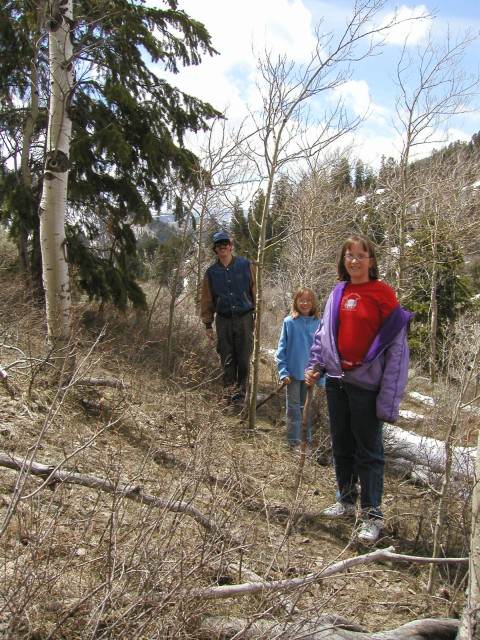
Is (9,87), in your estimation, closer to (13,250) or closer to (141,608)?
(13,250)

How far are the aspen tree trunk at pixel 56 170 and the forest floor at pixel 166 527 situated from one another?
58cm

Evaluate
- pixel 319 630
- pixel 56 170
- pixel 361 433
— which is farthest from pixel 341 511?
pixel 56 170

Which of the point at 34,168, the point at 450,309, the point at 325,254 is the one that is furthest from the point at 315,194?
the point at 450,309

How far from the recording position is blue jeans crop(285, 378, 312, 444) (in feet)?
14.4

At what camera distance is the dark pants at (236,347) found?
538 centimetres

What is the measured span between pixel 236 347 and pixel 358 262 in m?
2.65

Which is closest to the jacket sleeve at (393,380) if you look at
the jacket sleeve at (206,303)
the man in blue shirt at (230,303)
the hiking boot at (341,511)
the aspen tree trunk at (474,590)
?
the hiking boot at (341,511)

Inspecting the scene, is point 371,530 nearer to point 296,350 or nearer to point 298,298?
point 296,350

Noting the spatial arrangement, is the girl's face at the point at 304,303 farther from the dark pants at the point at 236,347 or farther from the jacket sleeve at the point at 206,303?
the jacket sleeve at the point at 206,303

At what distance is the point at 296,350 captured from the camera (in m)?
4.36

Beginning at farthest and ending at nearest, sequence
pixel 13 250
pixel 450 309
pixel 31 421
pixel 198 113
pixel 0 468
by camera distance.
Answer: pixel 450 309 < pixel 13 250 < pixel 198 113 < pixel 31 421 < pixel 0 468

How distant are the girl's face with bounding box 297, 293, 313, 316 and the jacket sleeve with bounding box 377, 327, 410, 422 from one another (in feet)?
5.02

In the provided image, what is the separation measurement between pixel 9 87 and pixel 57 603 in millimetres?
7961

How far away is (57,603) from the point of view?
176 centimetres
